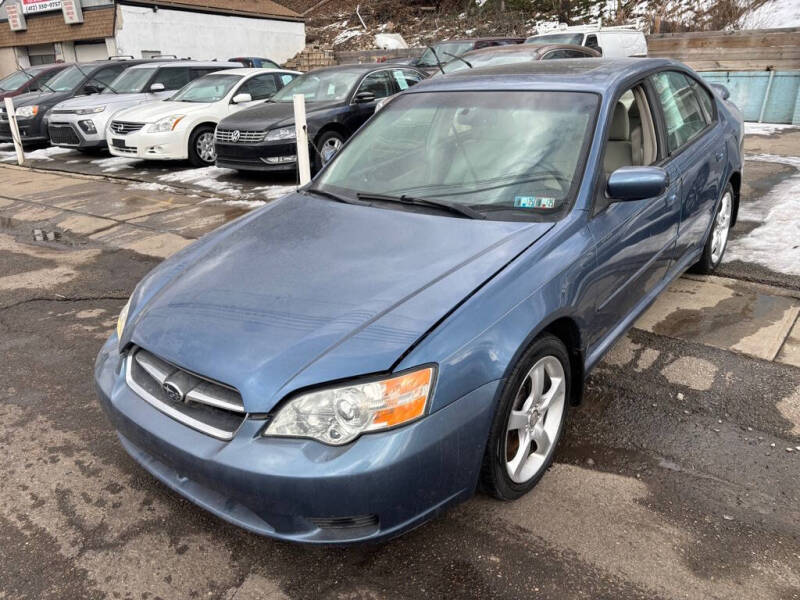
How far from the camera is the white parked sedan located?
9.89 m

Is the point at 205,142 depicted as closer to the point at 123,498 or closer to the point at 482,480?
the point at 123,498

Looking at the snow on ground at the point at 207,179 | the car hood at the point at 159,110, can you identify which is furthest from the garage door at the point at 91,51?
the snow on ground at the point at 207,179

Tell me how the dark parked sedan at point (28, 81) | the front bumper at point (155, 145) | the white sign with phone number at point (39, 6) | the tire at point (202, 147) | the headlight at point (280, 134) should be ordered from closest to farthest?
the headlight at point (280, 134) → the front bumper at point (155, 145) → the tire at point (202, 147) → the dark parked sedan at point (28, 81) → the white sign with phone number at point (39, 6)

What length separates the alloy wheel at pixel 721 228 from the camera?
4.44m

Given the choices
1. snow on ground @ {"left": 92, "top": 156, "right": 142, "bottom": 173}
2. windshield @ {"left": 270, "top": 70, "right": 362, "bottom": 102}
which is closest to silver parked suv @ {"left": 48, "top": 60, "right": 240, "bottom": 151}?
snow on ground @ {"left": 92, "top": 156, "right": 142, "bottom": 173}

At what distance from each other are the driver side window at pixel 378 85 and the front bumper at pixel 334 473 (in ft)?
25.9

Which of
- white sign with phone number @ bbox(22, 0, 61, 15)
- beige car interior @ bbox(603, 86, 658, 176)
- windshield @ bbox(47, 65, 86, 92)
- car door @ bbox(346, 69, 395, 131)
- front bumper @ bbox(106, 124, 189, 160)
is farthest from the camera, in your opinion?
white sign with phone number @ bbox(22, 0, 61, 15)

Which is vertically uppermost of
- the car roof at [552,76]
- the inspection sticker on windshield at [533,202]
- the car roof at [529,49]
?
the car roof at [529,49]

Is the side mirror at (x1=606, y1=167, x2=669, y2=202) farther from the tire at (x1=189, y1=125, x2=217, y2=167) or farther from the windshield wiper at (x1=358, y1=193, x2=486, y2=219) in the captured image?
the tire at (x1=189, y1=125, x2=217, y2=167)

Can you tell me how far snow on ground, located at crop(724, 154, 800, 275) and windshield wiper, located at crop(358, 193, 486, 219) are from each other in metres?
3.13

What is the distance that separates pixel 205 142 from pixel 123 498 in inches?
343

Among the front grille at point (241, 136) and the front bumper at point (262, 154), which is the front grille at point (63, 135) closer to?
the front grille at point (241, 136)

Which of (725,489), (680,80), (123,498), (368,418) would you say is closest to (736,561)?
(725,489)

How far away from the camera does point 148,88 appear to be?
1195cm
